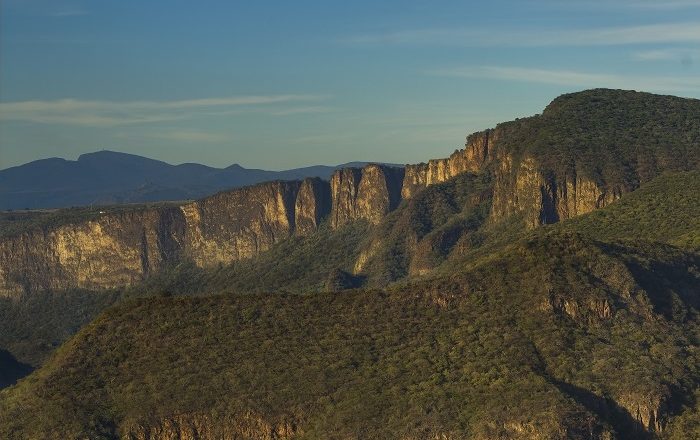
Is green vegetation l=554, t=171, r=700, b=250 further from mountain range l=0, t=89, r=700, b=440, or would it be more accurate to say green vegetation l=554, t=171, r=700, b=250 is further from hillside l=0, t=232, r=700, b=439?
hillside l=0, t=232, r=700, b=439

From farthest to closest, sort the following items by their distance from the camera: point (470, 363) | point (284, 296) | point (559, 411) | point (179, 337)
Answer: point (284, 296)
point (179, 337)
point (470, 363)
point (559, 411)

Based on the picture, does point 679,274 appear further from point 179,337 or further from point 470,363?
point 179,337

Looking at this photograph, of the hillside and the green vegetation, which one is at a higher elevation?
the green vegetation

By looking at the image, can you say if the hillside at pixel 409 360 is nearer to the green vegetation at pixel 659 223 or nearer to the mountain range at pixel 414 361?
the mountain range at pixel 414 361

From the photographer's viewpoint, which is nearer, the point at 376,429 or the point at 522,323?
the point at 376,429

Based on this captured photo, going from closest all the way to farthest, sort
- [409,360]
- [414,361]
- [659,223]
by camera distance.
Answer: [414,361]
[409,360]
[659,223]

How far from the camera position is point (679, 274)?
5630 inches

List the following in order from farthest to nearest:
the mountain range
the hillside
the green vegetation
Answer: the green vegetation < the hillside < the mountain range

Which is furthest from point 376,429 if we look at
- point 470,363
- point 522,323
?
point 522,323

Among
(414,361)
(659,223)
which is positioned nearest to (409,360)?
(414,361)

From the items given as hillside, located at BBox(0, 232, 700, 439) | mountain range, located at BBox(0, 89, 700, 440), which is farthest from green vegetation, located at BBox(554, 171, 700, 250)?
hillside, located at BBox(0, 232, 700, 439)

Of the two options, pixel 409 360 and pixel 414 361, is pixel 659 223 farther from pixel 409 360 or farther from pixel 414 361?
pixel 414 361

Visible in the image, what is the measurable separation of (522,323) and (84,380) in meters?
41.3

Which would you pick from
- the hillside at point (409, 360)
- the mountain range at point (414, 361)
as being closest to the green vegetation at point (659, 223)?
the mountain range at point (414, 361)
